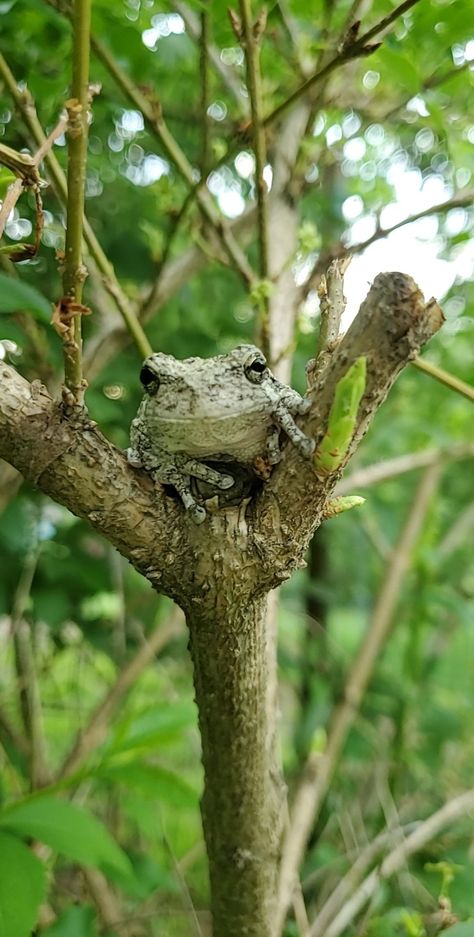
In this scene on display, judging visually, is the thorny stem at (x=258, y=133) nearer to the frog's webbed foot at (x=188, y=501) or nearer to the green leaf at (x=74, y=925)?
the frog's webbed foot at (x=188, y=501)

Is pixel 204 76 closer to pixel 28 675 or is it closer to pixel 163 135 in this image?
pixel 163 135

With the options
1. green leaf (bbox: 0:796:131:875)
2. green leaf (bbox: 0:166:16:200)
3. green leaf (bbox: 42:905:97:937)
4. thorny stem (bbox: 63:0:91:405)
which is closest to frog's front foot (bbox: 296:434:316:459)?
thorny stem (bbox: 63:0:91:405)

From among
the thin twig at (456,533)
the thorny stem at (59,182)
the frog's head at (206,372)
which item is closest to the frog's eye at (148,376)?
the frog's head at (206,372)

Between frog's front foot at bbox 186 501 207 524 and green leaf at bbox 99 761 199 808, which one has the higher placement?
frog's front foot at bbox 186 501 207 524

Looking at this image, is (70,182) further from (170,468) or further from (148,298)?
(148,298)

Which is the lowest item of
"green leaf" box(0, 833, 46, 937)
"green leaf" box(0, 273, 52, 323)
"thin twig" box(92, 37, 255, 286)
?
"green leaf" box(0, 833, 46, 937)

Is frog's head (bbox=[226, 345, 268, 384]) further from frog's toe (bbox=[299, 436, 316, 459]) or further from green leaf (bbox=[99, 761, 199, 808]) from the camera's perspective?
green leaf (bbox=[99, 761, 199, 808])

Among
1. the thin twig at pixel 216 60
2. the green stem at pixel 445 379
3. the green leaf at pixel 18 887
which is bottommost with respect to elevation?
the green leaf at pixel 18 887
